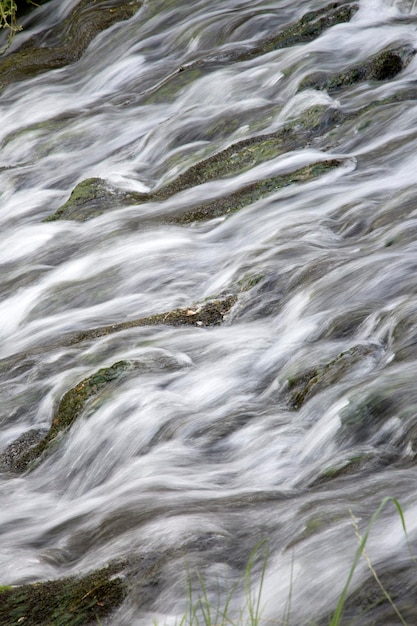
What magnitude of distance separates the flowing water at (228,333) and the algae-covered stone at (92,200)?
17cm

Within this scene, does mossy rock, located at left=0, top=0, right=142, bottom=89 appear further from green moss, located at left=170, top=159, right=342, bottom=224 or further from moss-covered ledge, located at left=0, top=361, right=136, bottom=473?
moss-covered ledge, located at left=0, top=361, right=136, bottom=473

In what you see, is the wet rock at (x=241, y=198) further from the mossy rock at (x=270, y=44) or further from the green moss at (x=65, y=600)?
the green moss at (x=65, y=600)

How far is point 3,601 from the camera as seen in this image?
3.11m

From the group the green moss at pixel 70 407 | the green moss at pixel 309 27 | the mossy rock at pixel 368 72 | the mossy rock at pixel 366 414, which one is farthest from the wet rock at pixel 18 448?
the green moss at pixel 309 27

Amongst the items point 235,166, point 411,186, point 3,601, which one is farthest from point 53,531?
point 235,166

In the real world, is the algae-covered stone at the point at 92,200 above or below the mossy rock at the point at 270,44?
below

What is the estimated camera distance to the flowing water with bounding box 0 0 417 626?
124 inches

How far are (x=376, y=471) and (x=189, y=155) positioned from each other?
17.9ft

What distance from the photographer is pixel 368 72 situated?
834 cm

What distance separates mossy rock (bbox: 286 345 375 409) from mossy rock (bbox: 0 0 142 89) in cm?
860

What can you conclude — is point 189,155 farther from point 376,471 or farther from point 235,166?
point 376,471

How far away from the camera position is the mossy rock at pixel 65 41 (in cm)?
1212

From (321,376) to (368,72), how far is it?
481 cm

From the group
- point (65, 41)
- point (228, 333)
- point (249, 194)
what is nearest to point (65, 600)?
point (228, 333)
